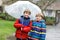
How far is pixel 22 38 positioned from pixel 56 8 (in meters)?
63.0

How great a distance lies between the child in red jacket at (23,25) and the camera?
8077 millimetres

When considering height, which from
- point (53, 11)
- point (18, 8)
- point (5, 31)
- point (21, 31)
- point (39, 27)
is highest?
point (18, 8)

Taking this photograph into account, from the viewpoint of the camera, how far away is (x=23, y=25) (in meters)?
8.21

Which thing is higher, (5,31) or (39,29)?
(39,29)

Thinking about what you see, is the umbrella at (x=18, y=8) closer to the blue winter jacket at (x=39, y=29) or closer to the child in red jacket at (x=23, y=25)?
the child in red jacket at (x=23, y=25)

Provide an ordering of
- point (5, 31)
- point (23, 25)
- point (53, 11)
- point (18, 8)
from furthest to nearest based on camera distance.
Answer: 1. point (53, 11)
2. point (5, 31)
3. point (18, 8)
4. point (23, 25)

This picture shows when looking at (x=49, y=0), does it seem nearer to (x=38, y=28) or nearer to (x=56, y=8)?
(x=56, y=8)

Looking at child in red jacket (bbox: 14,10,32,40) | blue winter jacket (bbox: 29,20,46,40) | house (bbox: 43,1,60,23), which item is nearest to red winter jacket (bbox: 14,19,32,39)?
child in red jacket (bbox: 14,10,32,40)

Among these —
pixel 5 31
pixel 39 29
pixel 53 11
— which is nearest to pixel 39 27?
pixel 39 29

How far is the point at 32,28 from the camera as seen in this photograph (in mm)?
8109

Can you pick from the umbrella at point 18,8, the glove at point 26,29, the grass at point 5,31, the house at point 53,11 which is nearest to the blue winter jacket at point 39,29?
the glove at point 26,29

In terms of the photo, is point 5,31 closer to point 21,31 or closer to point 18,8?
point 18,8

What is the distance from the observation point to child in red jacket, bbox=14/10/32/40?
318 inches

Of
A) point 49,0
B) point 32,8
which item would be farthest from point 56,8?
point 32,8
